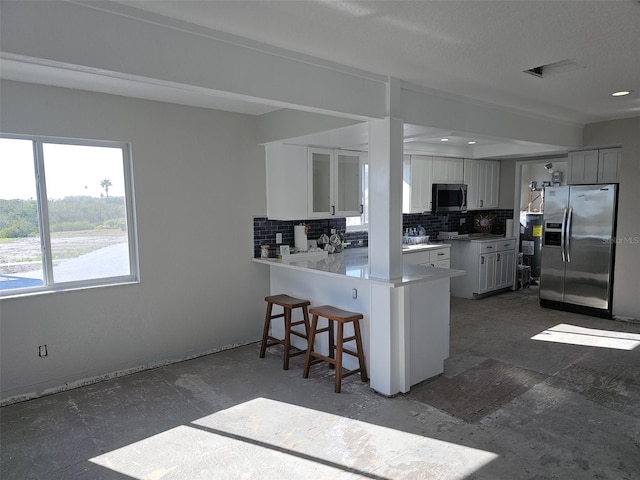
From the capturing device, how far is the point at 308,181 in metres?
4.46

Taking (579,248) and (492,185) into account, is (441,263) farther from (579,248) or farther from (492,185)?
(492,185)

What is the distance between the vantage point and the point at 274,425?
2861mm

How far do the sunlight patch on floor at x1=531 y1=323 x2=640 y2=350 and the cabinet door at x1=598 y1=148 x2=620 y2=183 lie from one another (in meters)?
1.85

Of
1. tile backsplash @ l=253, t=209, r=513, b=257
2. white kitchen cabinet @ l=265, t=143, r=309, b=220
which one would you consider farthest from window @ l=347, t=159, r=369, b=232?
white kitchen cabinet @ l=265, t=143, r=309, b=220

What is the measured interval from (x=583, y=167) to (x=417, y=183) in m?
2.08

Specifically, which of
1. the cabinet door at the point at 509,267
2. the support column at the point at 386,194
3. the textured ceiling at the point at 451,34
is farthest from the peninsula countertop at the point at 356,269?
the cabinet door at the point at 509,267

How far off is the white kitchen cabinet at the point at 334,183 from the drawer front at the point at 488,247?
Result: 7.42 ft

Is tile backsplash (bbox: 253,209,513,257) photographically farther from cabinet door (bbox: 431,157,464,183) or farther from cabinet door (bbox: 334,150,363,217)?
cabinet door (bbox: 431,157,464,183)

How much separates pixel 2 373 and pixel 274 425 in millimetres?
2085

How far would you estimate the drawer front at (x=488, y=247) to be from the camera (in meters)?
6.16

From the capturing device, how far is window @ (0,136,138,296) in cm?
322

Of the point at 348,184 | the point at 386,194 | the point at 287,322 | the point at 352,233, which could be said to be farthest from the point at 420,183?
the point at 287,322

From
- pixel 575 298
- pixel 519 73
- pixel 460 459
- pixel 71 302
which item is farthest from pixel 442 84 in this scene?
pixel 575 298

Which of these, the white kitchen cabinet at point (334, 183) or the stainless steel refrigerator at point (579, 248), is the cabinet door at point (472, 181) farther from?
the white kitchen cabinet at point (334, 183)
